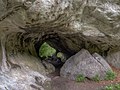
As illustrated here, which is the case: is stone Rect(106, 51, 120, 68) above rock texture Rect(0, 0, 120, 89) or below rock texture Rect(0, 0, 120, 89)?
below

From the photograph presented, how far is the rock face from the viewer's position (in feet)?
30.7

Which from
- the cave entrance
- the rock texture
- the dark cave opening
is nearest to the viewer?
the rock texture

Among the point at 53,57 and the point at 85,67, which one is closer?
the point at 85,67

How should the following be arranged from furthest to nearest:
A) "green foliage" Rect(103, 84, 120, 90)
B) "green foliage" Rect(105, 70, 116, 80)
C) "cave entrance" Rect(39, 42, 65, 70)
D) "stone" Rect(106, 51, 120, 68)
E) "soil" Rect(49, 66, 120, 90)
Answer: "cave entrance" Rect(39, 42, 65, 70)
"stone" Rect(106, 51, 120, 68)
"green foliage" Rect(105, 70, 116, 80)
"soil" Rect(49, 66, 120, 90)
"green foliage" Rect(103, 84, 120, 90)

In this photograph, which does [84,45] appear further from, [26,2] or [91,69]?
[26,2]

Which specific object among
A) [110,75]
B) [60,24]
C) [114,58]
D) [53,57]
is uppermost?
[60,24]

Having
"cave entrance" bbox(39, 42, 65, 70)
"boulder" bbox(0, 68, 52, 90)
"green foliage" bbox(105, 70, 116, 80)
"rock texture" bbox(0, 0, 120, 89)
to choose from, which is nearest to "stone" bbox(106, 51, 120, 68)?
"rock texture" bbox(0, 0, 120, 89)

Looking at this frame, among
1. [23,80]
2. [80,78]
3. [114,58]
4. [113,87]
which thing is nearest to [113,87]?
[113,87]

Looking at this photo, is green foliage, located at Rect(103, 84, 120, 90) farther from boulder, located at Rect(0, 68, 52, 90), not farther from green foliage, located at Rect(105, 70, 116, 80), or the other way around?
boulder, located at Rect(0, 68, 52, 90)

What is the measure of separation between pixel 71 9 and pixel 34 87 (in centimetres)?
285

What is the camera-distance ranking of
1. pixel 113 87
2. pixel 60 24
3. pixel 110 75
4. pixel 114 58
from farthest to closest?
pixel 114 58, pixel 110 75, pixel 113 87, pixel 60 24

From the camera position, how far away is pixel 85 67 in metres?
9.48

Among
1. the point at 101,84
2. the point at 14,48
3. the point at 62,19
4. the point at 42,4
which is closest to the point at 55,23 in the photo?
the point at 62,19

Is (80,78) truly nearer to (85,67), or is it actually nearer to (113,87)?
(85,67)
